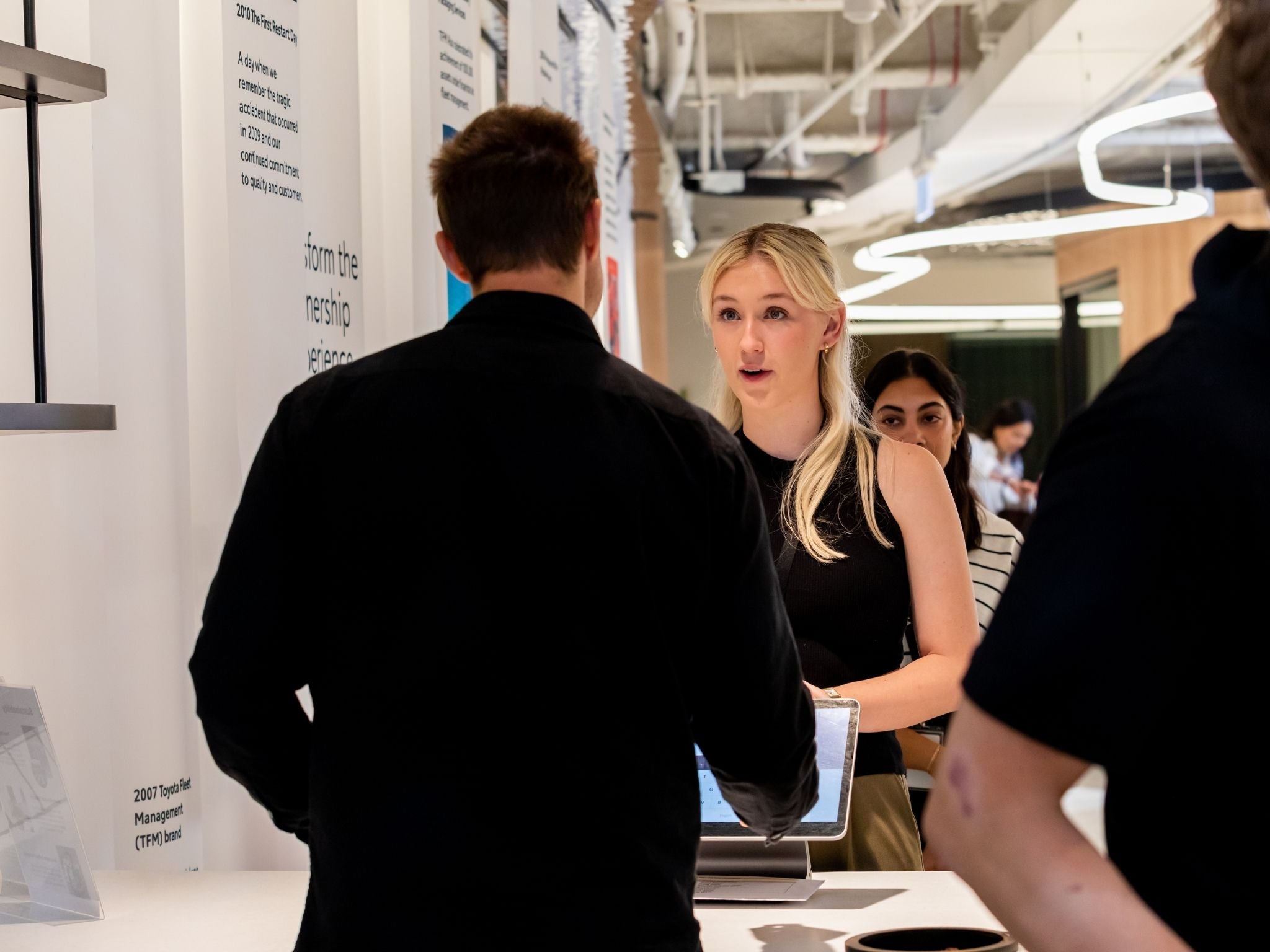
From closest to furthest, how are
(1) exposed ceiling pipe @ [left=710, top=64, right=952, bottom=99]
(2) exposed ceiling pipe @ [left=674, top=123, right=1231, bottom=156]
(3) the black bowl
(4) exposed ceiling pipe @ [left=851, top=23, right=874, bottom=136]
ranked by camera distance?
(3) the black bowl < (4) exposed ceiling pipe @ [left=851, top=23, right=874, bottom=136] < (1) exposed ceiling pipe @ [left=710, top=64, right=952, bottom=99] < (2) exposed ceiling pipe @ [left=674, top=123, right=1231, bottom=156]

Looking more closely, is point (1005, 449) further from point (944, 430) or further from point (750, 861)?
point (750, 861)

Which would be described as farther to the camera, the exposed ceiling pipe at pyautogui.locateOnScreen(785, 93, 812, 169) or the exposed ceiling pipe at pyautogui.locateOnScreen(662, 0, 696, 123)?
the exposed ceiling pipe at pyautogui.locateOnScreen(785, 93, 812, 169)

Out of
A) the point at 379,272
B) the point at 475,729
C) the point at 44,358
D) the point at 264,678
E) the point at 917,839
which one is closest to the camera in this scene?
the point at 475,729

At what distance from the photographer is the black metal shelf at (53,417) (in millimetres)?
1633

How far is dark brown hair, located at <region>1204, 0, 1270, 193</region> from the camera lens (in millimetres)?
819

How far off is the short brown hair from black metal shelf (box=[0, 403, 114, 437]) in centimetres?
59

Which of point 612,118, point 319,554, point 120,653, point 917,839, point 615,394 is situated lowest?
point 917,839

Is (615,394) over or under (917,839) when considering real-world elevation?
over

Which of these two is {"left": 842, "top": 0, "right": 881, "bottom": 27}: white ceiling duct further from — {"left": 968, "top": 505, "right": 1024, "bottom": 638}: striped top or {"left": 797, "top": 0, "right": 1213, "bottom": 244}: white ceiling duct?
{"left": 968, "top": 505, "right": 1024, "bottom": 638}: striped top

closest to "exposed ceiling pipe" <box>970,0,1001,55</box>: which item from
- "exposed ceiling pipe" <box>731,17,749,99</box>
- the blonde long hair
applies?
"exposed ceiling pipe" <box>731,17,749,99</box>

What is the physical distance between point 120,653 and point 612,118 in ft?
14.8

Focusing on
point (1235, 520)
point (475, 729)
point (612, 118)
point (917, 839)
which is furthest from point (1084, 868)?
point (612, 118)

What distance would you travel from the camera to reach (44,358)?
6.09ft

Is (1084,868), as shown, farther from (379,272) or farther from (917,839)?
(379,272)
